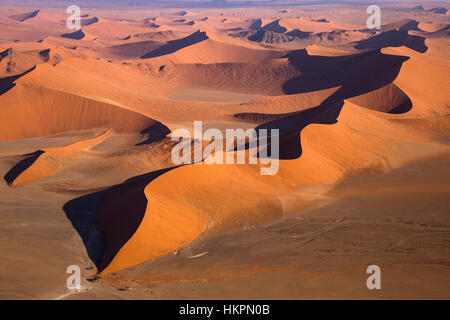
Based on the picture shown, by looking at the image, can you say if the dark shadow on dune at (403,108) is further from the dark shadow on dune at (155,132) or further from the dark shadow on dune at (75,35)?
the dark shadow on dune at (75,35)

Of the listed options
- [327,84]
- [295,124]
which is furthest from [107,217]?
[327,84]

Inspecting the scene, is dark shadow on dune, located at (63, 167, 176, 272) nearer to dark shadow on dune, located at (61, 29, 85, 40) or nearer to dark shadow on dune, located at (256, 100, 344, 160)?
dark shadow on dune, located at (256, 100, 344, 160)

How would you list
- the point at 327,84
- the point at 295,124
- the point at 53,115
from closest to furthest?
the point at 53,115 < the point at 295,124 < the point at 327,84

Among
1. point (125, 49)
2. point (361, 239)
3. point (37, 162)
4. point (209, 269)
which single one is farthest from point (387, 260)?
point (125, 49)

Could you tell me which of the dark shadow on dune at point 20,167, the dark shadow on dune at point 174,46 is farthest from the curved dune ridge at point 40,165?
the dark shadow on dune at point 174,46

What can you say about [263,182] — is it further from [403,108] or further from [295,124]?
[403,108]

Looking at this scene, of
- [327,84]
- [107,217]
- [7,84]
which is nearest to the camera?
[107,217]

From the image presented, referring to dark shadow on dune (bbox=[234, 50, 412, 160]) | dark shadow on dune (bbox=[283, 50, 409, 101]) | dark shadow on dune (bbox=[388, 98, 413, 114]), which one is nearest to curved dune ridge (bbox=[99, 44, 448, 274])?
dark shadow on dune (bbox=[234, 50, 412, 160])
